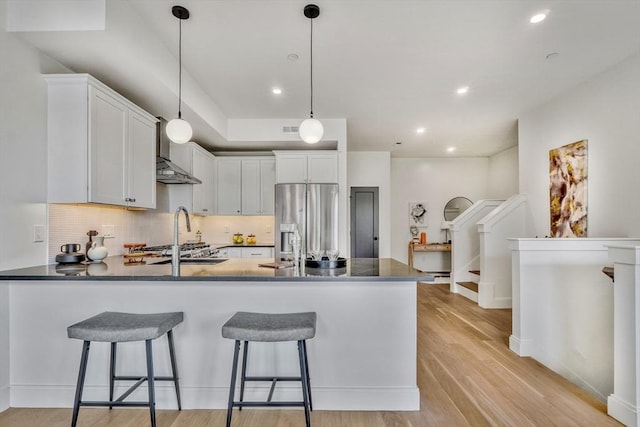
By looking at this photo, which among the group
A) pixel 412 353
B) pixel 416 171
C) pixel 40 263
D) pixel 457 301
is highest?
pixel 416 171

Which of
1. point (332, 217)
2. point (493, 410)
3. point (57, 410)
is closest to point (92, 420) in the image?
point (57, 410)

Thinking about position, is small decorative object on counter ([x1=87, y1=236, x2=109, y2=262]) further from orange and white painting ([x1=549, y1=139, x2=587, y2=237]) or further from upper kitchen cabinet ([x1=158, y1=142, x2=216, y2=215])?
orange and white painting ([x1=549, y1=139, x2=587, y2=237])

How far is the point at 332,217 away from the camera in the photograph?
15.3 feet

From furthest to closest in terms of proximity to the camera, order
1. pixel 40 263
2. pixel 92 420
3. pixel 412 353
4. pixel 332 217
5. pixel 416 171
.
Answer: pixel 416 171 → pixel 332 217 → pixel 40 263 → pixel 412 353 → pixel 92 420

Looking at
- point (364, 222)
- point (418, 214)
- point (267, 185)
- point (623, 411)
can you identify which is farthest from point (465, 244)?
point (623, 411)

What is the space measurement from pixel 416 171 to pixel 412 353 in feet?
19.5

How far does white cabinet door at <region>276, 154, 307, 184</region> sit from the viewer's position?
4914 millimetres

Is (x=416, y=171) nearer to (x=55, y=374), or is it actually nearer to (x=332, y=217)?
(x=332, y=217)

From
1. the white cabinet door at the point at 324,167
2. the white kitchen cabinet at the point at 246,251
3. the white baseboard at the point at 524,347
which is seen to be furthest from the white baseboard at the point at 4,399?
the white baseboard at the point at 524,347

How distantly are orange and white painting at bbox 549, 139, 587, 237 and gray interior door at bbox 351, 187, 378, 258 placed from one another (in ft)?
10.9

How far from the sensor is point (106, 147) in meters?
2.63

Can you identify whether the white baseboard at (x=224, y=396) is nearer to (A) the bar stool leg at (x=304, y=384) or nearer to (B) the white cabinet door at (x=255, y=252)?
(A) the bar stool leg at (x=304, y=384)

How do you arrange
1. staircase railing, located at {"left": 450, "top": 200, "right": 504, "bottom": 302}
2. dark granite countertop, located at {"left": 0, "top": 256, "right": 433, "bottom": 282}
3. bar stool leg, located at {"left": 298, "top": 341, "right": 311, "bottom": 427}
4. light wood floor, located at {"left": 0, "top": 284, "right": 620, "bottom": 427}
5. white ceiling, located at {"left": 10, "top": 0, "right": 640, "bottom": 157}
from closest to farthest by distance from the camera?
bar stool leg, located at {"left": 298, "top": 341, "right": 311, "bottom": 427}, dark granite countertop, located at {"left": 0, "top": 256, "right": 433, "bottom": 282}, light wood floor, located at {"left": 0, "top": 284, "right": 620, "bottom": 427}, white ceiling, located at {"left": 10, "top": 0, "right": 640, "bottom": 157}, staircase railing, located at {"left": 450, "top": 200, "right": 504, "bottom": 302}


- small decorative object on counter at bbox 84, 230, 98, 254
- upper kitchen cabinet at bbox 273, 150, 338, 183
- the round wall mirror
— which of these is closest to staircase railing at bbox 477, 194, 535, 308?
upper kitchen cabinet at bbox 273, 150, 338, 183
